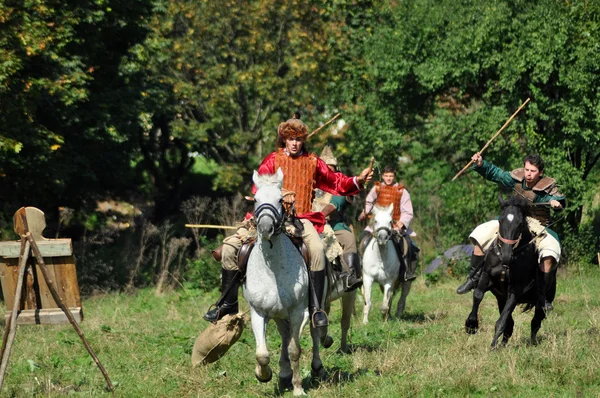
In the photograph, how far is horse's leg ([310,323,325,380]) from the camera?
1058 cm

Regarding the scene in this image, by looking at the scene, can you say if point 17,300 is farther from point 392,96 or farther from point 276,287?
point 392,96

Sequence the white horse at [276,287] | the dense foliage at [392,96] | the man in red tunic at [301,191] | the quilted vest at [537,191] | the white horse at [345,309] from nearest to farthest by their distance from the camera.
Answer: the white horse at [276,287]
the man in red tunic at [301,191]
the white horse at [345,309]
the quilted vest at [537,191]
the dense foliage at [392,96]

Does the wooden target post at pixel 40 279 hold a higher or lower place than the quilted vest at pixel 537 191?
lower

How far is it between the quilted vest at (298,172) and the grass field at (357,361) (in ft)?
6.63

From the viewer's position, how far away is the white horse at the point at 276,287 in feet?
30.9

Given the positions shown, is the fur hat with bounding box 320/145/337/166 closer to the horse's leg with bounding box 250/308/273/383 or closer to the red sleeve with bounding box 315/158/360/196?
the red sleeve with bounding box 315/158/360/196

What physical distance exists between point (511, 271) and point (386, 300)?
14.5 feet

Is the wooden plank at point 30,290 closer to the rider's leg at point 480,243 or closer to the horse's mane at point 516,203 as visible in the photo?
the horse's mane at point 516,203

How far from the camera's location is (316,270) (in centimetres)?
1029

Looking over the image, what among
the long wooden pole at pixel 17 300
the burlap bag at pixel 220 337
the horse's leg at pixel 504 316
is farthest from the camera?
the horse's leg at pixel 504 316

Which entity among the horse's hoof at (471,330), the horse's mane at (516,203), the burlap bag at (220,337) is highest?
the horse's mane at (516,203)

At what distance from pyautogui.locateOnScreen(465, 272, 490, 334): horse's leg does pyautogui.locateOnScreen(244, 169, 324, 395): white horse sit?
11.8ft

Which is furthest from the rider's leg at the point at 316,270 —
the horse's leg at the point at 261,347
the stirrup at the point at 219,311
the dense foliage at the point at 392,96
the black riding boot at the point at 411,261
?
the dense foliage at the point at 392,96

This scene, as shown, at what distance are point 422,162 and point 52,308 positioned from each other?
1735 cm
